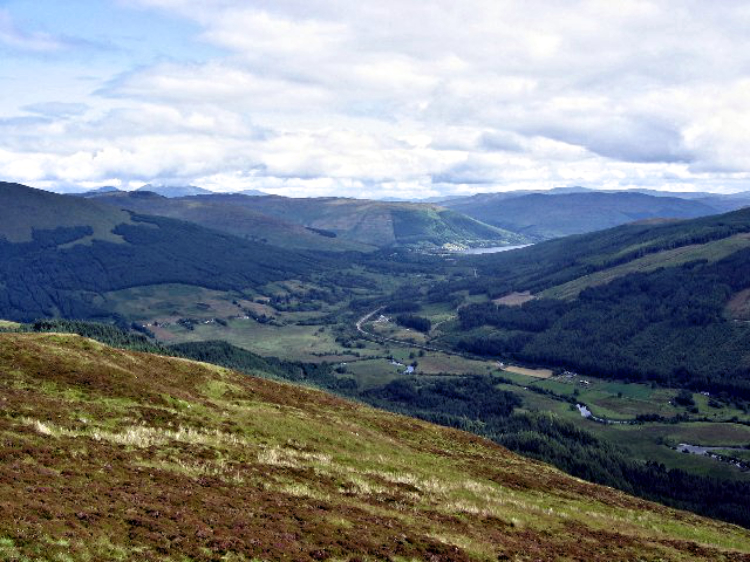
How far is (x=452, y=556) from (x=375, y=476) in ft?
76.1

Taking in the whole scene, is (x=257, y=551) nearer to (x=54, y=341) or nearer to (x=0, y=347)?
(x=0, y=347)

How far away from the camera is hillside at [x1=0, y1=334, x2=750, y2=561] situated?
117 feet

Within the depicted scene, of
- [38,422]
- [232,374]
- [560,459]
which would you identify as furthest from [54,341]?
[560,459]

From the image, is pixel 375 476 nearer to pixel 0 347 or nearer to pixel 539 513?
pixel 539 513

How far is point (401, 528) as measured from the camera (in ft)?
151

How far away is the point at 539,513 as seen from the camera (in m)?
64.2

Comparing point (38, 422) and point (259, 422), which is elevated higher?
point (38, 422)

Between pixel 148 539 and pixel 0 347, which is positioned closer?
pixel 148 539

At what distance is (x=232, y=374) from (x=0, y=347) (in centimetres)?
3483

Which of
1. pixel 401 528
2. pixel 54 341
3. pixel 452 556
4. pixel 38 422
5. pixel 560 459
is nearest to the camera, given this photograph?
pixel 452 556

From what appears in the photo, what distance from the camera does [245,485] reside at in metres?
49.7

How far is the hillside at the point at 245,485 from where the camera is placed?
3581cm

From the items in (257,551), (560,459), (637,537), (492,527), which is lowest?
(560,459)

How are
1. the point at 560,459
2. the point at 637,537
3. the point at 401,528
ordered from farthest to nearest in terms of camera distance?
the point at 560,459 < the point at 637,537 < the point at 401,528
